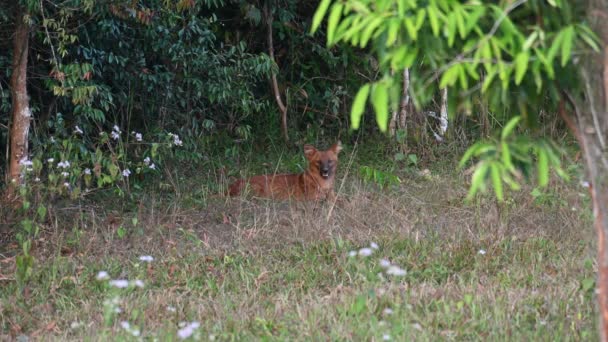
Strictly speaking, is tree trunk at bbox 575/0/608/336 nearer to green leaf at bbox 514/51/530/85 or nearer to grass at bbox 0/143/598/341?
green leaf at bbox 514/51/530/85

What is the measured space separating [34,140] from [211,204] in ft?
5.39

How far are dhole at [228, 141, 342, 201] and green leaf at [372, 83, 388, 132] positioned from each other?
215 inches

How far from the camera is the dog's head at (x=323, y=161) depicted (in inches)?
365

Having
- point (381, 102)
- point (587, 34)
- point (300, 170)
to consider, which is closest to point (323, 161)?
point (300, 170)

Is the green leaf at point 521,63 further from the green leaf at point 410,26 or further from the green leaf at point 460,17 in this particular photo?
the green leaf at point 410,26

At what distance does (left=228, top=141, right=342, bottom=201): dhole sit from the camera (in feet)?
28.7

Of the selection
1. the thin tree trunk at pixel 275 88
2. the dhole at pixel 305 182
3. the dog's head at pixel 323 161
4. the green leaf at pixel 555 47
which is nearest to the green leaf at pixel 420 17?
the green leaf at pixel 555 47

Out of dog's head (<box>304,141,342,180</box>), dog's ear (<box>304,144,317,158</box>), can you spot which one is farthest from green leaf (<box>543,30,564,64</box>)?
dog's ear (<box>304,144,317,158</box>)

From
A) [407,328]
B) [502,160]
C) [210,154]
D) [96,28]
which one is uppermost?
[502,160]

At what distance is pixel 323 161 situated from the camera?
934cm

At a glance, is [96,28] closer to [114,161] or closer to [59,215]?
[114,161]

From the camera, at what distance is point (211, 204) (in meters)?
8.12

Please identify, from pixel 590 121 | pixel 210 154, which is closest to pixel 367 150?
pixel 210 154

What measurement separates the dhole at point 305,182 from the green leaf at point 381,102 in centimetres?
547
